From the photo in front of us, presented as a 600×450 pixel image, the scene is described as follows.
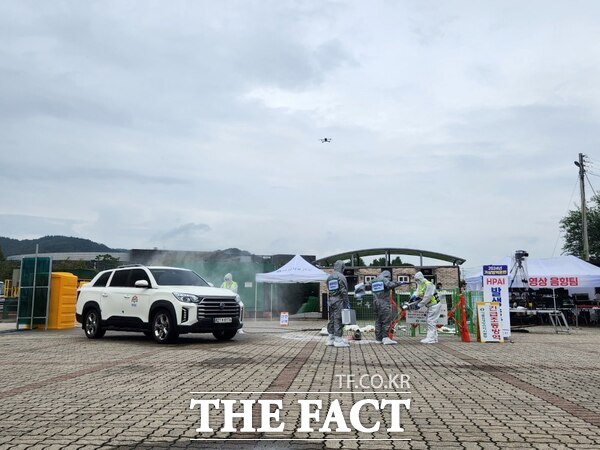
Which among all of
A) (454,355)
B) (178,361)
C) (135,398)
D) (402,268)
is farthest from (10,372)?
(402,268)

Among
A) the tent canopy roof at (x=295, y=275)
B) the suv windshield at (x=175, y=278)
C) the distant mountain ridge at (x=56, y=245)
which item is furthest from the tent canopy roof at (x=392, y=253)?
the distant mountain ridge at (x=56, y=245)

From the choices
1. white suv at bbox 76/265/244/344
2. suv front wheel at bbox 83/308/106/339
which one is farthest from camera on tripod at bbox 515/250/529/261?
suv front wheel at bbox 83/308/106/339

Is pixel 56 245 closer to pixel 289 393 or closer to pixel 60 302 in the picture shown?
pixel 60 302

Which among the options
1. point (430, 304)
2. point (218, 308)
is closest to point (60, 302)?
point (218, 308)

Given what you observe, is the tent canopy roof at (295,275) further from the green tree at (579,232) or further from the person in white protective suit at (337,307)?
the green tree at (579,232)

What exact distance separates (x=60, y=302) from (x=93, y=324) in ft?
18.7

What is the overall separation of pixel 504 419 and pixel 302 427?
6.55ft

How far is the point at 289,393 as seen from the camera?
6.84 metres

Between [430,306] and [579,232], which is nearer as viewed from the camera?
[430,306]

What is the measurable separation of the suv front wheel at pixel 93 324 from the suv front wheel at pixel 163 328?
224 centimetres

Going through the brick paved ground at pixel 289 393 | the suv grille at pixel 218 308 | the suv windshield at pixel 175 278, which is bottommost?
A: the brick paved ground at pixel 289 393

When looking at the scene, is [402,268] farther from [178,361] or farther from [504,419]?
[504,419]

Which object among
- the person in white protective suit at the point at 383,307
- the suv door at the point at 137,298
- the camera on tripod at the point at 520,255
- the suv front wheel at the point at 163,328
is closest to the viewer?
the suv front wheel at the point at 163,328

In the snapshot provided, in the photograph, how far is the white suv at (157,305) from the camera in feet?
44.9
